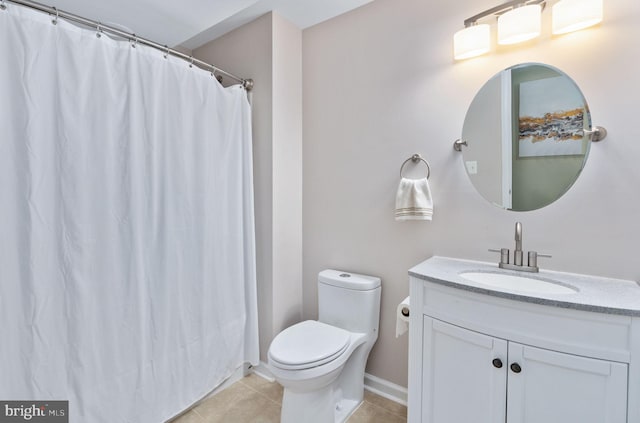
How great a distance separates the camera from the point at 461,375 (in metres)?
1.16

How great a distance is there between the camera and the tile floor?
5.39ft

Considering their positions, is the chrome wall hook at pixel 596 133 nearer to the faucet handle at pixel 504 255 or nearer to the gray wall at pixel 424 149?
the gray wall at pixel 424 149

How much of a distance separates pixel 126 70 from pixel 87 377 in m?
1.40

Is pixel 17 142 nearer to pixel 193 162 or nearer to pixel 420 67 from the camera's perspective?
pixel 193 162

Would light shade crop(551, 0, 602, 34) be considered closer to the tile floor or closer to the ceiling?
the ceiling

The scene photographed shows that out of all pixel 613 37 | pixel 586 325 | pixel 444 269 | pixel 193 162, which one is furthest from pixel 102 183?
pixel 613 37

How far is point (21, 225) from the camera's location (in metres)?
1.13

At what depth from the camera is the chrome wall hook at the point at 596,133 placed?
1.23m

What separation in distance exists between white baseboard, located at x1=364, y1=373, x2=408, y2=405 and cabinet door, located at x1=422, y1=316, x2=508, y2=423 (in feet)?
1.84

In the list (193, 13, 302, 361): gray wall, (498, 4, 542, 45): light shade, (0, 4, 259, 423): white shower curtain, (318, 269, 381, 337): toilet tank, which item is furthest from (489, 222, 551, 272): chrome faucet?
(0, 4, 259, 423): white shower curtain

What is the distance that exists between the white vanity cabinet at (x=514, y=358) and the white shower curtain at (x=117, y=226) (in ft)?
3.72

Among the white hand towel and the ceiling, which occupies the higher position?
the ceiling

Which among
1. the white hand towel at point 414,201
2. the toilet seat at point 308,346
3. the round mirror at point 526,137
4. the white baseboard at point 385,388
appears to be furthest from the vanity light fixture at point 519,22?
the white baseboard at point 385,388

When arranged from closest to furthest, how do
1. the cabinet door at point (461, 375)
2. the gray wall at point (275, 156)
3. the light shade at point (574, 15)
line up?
the cabinet door at point (461, 375)
the light shade at point (574, 15)
the gray wall at point (275, 156)
